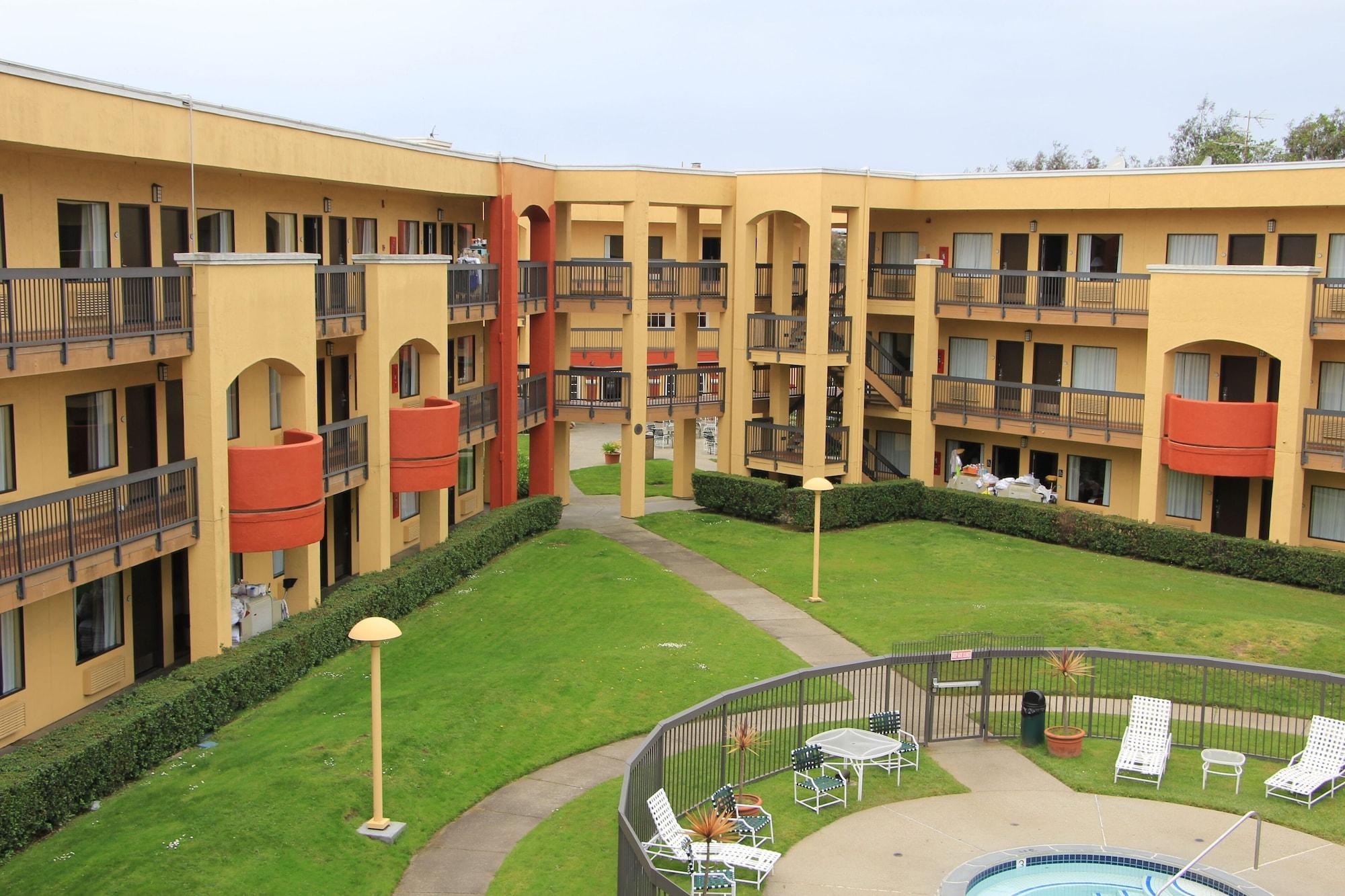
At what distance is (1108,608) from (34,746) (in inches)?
821

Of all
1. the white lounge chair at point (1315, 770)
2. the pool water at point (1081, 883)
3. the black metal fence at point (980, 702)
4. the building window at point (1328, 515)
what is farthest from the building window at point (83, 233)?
the building window at point (1328, 515)

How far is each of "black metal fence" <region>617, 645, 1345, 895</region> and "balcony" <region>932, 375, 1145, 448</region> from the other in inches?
535

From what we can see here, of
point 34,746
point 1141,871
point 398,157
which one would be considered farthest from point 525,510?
point 1141,871

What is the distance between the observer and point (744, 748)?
19875mm

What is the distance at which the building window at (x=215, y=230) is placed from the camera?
2644cm

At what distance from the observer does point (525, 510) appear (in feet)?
121

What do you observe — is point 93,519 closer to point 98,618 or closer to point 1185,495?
point 98,618

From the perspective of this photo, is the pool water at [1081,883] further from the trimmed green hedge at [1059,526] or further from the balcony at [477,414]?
the balcony at [477,414]

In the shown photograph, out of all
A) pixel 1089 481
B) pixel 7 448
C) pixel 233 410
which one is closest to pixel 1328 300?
pixel 1089 481

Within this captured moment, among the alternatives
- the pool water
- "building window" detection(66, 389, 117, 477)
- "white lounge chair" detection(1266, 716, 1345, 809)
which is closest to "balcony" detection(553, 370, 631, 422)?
"building window" detection(66, 389, 117, 477)

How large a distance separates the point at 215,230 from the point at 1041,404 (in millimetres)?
24805

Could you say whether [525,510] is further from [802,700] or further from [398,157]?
[802,700]

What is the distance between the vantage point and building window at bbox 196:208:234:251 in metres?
26.4

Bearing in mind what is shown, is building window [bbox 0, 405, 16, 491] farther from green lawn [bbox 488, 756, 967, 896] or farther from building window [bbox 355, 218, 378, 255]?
building window [bbox 355, 218, 378, 255]
